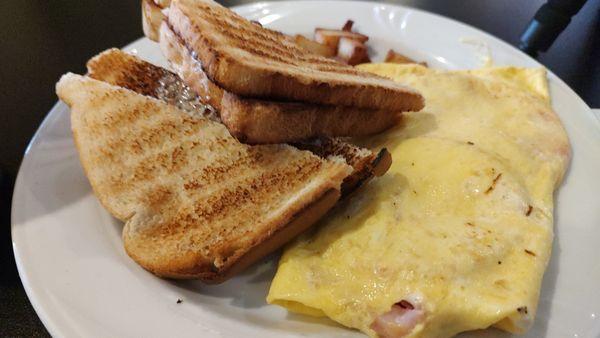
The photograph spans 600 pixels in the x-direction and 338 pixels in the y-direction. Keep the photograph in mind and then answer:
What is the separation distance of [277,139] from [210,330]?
606mm

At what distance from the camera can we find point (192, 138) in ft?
5.36

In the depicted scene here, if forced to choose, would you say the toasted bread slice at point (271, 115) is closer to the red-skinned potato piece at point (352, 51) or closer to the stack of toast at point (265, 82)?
the stack of toast at point (265, 82)

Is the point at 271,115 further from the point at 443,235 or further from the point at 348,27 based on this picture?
the point at 348,27

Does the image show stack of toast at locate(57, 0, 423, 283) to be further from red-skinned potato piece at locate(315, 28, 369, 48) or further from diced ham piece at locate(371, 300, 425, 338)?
red-skinned potato piece at locate(315, 28, 369, 48)

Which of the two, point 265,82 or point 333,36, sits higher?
point 265,82

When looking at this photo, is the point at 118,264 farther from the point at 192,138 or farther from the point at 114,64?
the point at 114,64

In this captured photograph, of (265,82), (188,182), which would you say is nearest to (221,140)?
(188,182)

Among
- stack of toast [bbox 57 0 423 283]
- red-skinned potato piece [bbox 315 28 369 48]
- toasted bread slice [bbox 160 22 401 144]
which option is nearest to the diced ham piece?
stack of toast [bbox 57 0 423 283]

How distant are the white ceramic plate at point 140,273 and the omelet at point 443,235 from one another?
106 millimetres

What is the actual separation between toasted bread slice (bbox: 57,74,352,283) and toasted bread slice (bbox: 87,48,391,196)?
0.05 metres

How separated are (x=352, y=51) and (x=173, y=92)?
910mm

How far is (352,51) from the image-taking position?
2.28 m

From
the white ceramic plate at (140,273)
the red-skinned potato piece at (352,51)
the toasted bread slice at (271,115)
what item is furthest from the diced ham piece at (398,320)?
the red-skinned potato piece at (352,51)

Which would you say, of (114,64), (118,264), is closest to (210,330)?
(118,264)
